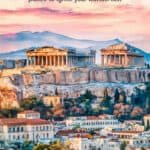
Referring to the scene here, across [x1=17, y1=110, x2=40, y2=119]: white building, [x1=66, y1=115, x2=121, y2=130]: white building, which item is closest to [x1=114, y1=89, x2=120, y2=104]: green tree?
[x1=66, y1=115, x2=121, y2=130]: white building

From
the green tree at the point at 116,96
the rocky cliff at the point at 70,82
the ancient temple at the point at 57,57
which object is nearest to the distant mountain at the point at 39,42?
the ancient temple at the point at 57,57

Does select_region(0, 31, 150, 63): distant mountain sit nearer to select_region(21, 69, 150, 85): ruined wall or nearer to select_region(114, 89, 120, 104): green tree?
select_region(21, 69, 150, 85): ruined wall

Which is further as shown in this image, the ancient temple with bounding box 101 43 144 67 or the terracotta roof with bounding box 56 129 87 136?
the ancient temple with bounding box 101 43 144 67

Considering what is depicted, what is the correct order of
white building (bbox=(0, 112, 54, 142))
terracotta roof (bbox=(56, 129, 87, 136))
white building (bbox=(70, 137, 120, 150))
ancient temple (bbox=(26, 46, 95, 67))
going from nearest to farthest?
white building (bbox=(70, 137, 120, 150)) → white building (bbox=(0, 112, 54, 142)) → terracotta roof (bbox=(56, 129, 87, 136)) → ancient temple (bbox=(26, 46, 95, 67))

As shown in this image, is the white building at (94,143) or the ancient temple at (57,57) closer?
the white building at (94,143)

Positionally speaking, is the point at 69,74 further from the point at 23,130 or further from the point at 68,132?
the point at 23,130

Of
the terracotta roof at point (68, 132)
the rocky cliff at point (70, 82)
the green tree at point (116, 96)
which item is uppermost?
the rocky cliff at point (70, 82)

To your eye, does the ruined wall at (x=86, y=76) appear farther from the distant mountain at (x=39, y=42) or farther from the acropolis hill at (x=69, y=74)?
the distant mountain at (x=39, y=42)

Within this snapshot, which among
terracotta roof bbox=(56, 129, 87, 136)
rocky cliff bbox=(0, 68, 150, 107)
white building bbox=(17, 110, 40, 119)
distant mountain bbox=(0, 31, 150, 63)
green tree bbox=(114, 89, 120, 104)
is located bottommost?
terracotta roof bbox=(56, 129, 87, 136)

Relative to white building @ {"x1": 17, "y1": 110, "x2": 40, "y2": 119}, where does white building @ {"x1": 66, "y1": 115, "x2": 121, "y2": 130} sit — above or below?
below
